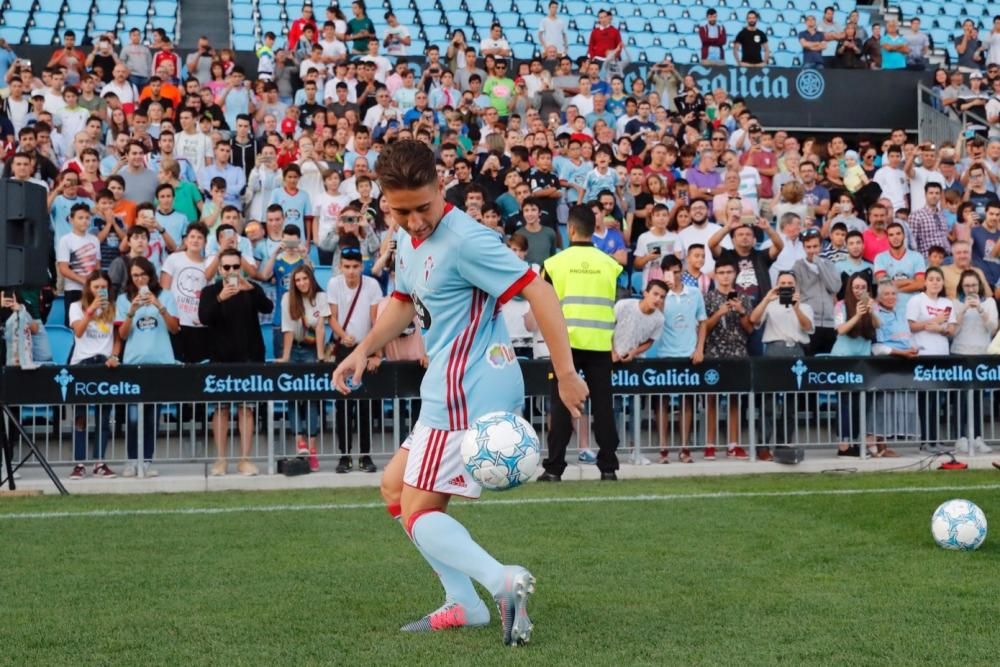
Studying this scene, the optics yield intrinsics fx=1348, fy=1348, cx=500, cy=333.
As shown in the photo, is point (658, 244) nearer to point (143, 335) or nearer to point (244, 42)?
point (143, 335)

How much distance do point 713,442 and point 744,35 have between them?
41.7 feet

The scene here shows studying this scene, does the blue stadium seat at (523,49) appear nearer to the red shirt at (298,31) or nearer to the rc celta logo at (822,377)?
the red shirt at (298,31)

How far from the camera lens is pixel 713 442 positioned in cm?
1338

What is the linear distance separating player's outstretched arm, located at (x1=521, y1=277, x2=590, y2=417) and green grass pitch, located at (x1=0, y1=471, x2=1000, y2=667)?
1045mm

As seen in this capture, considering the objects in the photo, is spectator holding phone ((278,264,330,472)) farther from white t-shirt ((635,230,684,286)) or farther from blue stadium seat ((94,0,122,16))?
blue stadium seat ((94,0,122,16))

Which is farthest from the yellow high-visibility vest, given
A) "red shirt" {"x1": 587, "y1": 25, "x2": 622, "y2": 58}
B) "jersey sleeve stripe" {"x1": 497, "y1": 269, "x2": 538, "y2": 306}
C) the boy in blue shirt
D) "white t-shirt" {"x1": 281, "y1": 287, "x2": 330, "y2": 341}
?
"red shirt" {"x1": 587, "y1": 25, "x2": 622, "y2": 58}

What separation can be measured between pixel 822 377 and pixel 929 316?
1.71 m

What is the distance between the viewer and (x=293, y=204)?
1577 cm

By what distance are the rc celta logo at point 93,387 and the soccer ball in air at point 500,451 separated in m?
7.34

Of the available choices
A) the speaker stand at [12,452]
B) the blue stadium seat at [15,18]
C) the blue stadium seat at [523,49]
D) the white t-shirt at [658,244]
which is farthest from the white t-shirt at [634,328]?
the blue stadium seat at [15,18]

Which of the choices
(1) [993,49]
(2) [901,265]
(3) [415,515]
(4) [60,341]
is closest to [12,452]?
(4) [60,341]

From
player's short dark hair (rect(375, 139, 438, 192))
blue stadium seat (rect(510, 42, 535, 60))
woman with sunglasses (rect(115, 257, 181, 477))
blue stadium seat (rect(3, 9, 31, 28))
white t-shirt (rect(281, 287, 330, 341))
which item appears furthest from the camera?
blue stadium seat (rect(510, 42, 535, 60))

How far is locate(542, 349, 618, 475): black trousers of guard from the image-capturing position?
11.7 metres

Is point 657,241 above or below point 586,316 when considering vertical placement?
A: above
